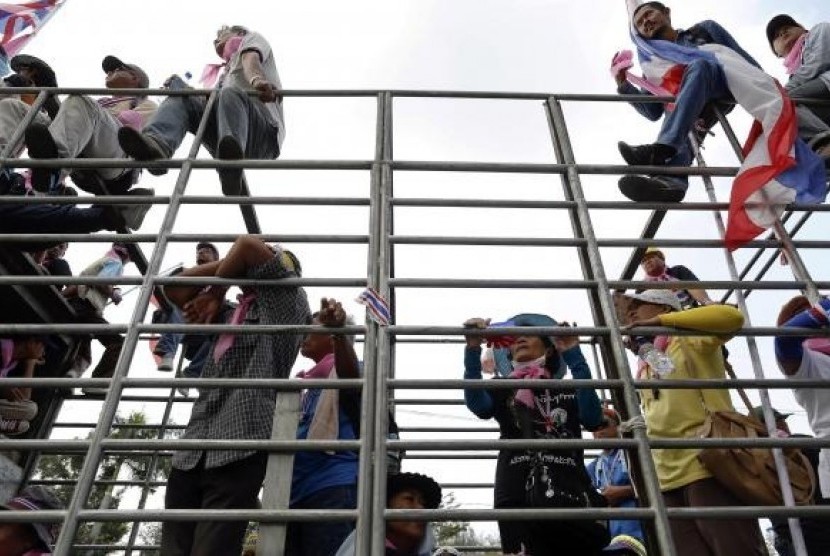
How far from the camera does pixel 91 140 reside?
3.66 metres

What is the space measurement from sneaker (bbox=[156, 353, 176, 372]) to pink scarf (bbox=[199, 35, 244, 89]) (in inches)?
80.4

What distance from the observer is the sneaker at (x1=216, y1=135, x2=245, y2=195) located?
118 inches

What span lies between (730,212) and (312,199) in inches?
70.7

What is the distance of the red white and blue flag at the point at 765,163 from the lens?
9.39 ft

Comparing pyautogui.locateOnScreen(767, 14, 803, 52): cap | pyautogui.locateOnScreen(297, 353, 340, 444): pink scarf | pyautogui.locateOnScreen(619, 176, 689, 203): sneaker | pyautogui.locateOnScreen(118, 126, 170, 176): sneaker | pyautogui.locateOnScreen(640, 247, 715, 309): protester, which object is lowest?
pyautogui.locateOnScreen(297, 353, 340, 444): pink scarf

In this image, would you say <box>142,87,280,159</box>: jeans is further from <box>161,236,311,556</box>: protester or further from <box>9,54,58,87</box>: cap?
<box>9,54,58,87</box>: cap

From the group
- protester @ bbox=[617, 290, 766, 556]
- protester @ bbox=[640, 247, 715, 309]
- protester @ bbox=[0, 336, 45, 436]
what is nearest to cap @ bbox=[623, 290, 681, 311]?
protester @ bbox=[617, 290, 766, 556]

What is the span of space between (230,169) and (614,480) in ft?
→ 8.94

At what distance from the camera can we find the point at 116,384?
2.22 m

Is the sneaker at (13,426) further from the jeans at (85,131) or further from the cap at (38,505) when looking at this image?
the jeans at (85,131)

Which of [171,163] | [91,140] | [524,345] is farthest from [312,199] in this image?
[91,140]

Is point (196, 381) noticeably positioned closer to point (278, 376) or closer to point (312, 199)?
point (278, 376)

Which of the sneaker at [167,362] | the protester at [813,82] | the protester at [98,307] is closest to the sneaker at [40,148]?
the protester at [98,307]

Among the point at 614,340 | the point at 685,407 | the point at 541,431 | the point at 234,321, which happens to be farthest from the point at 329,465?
the point at 685,407
